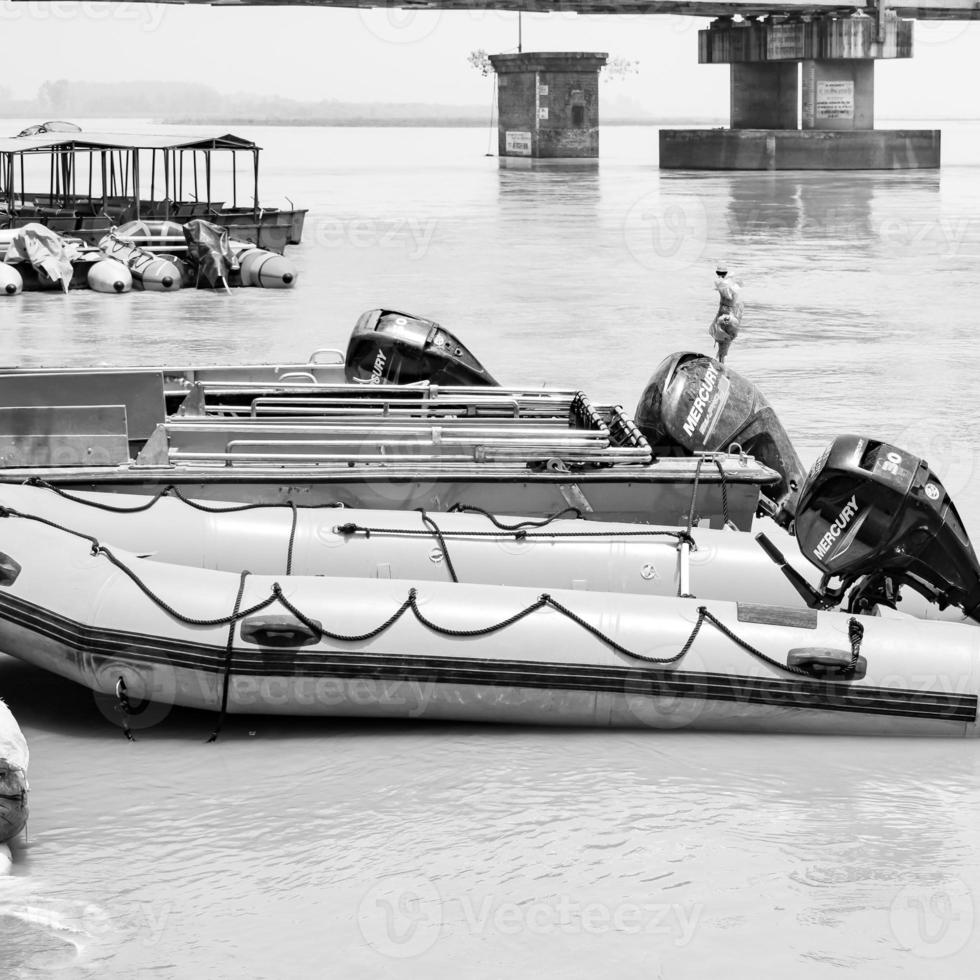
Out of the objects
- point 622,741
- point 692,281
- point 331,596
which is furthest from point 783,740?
point 692,281

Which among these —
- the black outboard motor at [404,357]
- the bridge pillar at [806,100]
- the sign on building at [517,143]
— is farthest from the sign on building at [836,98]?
the black outboard motor at [404,357]

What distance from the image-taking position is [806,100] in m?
52.1

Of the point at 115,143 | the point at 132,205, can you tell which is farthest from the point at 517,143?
the point at 115,143

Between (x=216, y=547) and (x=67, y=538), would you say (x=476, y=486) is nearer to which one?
(x=216, y=547)

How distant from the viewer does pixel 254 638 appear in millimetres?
5355

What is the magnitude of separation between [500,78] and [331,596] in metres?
62.1

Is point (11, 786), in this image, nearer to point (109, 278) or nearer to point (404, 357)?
point (404, 357)

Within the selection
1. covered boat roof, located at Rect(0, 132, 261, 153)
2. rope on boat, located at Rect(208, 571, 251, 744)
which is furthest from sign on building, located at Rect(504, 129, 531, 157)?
rope on boat, located at Rect(208, 571, 251, 744)

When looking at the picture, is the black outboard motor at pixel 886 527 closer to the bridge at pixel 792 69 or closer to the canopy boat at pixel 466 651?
the canopy boat at pixel 466 651

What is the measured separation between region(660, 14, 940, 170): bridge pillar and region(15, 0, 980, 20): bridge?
48 cm

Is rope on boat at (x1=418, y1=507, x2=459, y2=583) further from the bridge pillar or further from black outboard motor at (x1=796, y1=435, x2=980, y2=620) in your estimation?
the bridge pillar

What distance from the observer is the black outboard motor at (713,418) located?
7527 millimetres

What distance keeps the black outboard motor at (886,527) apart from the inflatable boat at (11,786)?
292cm

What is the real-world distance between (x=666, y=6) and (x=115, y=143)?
104 feet
